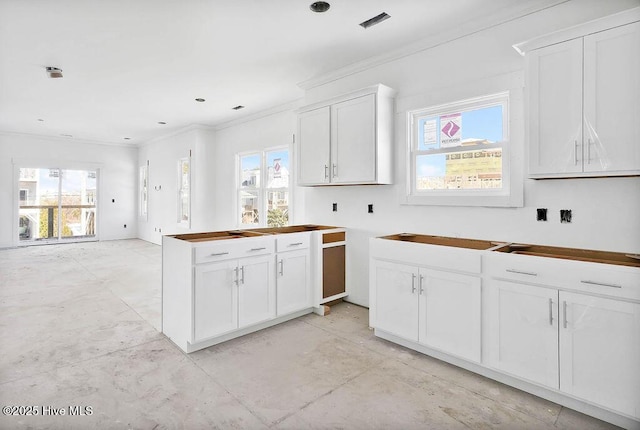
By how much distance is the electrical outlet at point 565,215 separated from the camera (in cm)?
262

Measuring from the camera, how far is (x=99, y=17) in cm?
301

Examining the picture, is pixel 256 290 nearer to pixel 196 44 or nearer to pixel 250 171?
pixel 196 44

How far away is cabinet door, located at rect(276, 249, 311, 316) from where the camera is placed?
3514mm

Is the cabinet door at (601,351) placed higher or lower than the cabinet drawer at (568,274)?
lower

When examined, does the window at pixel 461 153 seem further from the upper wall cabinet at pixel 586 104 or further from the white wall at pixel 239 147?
the white wall at pixel 239 147

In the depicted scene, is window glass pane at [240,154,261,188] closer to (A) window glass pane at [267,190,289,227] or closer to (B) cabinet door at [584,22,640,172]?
(A) window glass pane at [267,190,289,227]

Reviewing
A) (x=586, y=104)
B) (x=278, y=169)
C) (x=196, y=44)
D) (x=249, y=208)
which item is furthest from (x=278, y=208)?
(x=586, y=104)

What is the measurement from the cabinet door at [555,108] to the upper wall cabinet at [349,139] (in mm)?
1418

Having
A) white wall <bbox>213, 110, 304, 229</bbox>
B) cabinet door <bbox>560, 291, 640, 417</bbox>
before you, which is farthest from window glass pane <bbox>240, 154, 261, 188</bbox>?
cabinet door <bbox>560, 291, 640, 417</bbox>

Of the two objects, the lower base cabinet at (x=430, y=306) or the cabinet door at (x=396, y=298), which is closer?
the lower base cabinet at (x=430, y=306)

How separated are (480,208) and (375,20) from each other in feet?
6.41

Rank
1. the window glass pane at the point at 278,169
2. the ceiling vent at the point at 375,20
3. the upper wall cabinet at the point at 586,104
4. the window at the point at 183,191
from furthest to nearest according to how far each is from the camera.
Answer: the window at the point at 183,191 → the window glass pane at the point at 278,169 → the ceiling vent at the point at 375,20 → the upper wall cabinet at the point at 586,104

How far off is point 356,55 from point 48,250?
330 inches

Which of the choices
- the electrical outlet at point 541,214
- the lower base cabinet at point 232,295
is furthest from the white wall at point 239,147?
the electrical outlet at point 541,214
